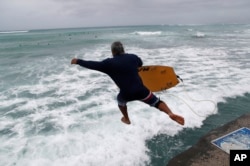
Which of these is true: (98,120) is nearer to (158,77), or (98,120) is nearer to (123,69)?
(158,77)

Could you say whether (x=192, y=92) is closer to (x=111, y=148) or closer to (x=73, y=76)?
(x=111, y=148)

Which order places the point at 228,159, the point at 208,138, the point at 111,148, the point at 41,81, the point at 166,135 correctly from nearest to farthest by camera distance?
the point at 228,159, the point at 208,138, the point at 111,148, the point at 166,135, the point at 41,81

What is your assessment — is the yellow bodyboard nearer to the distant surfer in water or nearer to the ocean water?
the distant surfer in water

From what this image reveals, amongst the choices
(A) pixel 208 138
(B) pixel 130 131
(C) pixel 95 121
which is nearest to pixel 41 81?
(C) pixel 95 121

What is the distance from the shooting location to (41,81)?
14.4 metres

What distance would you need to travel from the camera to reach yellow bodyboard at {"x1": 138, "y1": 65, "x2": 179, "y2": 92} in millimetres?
5559

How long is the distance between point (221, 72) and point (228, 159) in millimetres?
11385

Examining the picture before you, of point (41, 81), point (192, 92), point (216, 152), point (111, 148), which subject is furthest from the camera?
point (41, 81)

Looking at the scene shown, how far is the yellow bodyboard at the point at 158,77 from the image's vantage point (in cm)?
556

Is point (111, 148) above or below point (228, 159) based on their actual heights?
below

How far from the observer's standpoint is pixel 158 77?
5641 mm

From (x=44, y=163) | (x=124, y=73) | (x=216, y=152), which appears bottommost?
(x=44, y=163)

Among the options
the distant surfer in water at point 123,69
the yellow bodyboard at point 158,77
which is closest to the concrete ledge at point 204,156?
the distant surfer in water at point 123,69

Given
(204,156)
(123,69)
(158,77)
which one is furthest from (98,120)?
(123,69)
